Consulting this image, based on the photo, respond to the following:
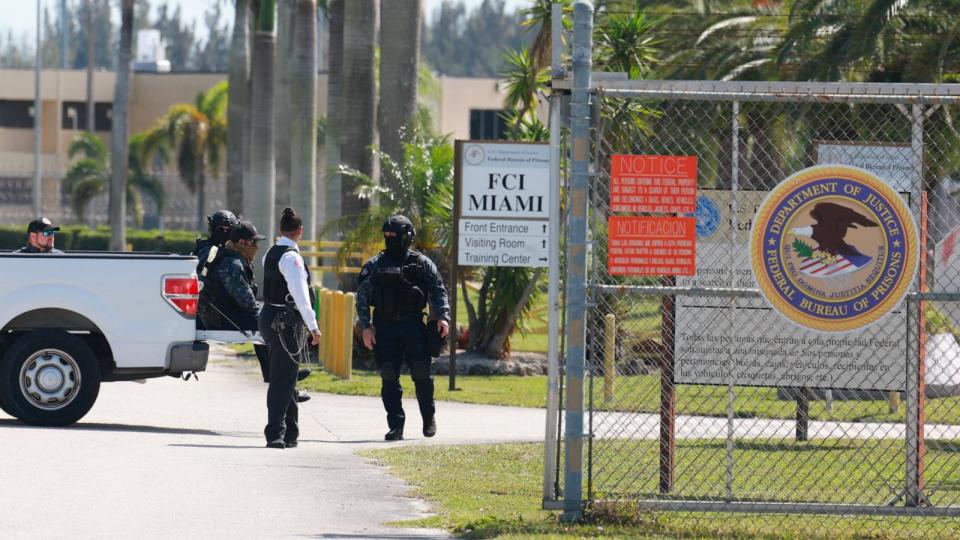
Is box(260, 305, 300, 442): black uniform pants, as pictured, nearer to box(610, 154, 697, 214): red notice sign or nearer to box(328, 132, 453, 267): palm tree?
box(610, 154, 697, 214): red notice sign

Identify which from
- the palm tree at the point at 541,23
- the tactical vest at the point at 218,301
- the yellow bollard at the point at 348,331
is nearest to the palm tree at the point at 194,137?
the palm tree at the point at 541,23

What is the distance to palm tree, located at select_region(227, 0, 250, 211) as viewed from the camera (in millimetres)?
38688

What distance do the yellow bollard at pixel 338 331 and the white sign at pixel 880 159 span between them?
10.5 m

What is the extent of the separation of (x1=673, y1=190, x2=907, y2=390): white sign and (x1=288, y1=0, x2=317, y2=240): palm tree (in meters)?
22.9

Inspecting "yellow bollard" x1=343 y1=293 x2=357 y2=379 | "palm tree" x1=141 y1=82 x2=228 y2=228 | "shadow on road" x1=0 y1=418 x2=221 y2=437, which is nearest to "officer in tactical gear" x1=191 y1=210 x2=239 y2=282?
"shadow on road" x1=0 y1=418 x2=221 y2=437

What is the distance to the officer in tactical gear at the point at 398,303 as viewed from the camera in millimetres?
12141

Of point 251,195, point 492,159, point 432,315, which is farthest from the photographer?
point 251,195

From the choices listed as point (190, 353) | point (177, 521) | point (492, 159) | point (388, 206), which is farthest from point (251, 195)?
point (177, 521)

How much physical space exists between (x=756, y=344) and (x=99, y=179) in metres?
Answer: 60.8

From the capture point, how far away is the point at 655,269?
822 centimetres

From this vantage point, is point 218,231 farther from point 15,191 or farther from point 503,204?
point 15,191

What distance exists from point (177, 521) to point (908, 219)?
4.11 meters

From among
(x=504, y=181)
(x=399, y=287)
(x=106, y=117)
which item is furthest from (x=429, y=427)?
(x=106, y=117)

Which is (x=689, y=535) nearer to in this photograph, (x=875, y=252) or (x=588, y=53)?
(x=875, y=252)
